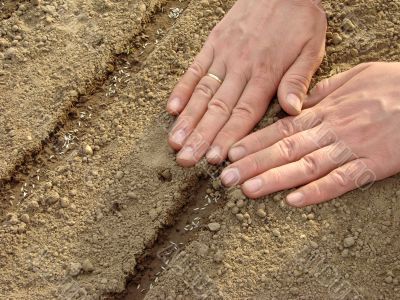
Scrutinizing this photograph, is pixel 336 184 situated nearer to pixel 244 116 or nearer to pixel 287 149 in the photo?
pixel 287 149

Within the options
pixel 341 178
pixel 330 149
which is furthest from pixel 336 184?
pixel 330 149

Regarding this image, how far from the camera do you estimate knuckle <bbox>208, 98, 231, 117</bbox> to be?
7.68ft

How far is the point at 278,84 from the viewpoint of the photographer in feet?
7.93

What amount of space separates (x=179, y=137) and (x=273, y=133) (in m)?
0.37

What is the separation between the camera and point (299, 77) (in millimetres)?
2359

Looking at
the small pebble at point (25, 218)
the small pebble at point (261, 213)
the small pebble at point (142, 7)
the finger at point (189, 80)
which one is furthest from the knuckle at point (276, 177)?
the small pebble at point (142, 7)

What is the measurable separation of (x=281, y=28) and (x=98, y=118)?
2.81ft

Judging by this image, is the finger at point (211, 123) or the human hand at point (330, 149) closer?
the human hand at point (330, 149)

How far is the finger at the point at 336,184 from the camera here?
2166 mm

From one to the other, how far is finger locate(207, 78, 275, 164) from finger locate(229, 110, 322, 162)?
5cm

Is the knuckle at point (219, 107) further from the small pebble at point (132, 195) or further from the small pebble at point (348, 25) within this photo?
the small pebble at point (348, 25)

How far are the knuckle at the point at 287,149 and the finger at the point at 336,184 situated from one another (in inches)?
4.8

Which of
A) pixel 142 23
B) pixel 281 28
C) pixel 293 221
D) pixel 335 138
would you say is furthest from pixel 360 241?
pixel 142 23

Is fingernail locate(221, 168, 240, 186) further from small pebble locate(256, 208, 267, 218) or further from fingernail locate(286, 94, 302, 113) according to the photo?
fingernail locate(286, 94, 302, 113)
